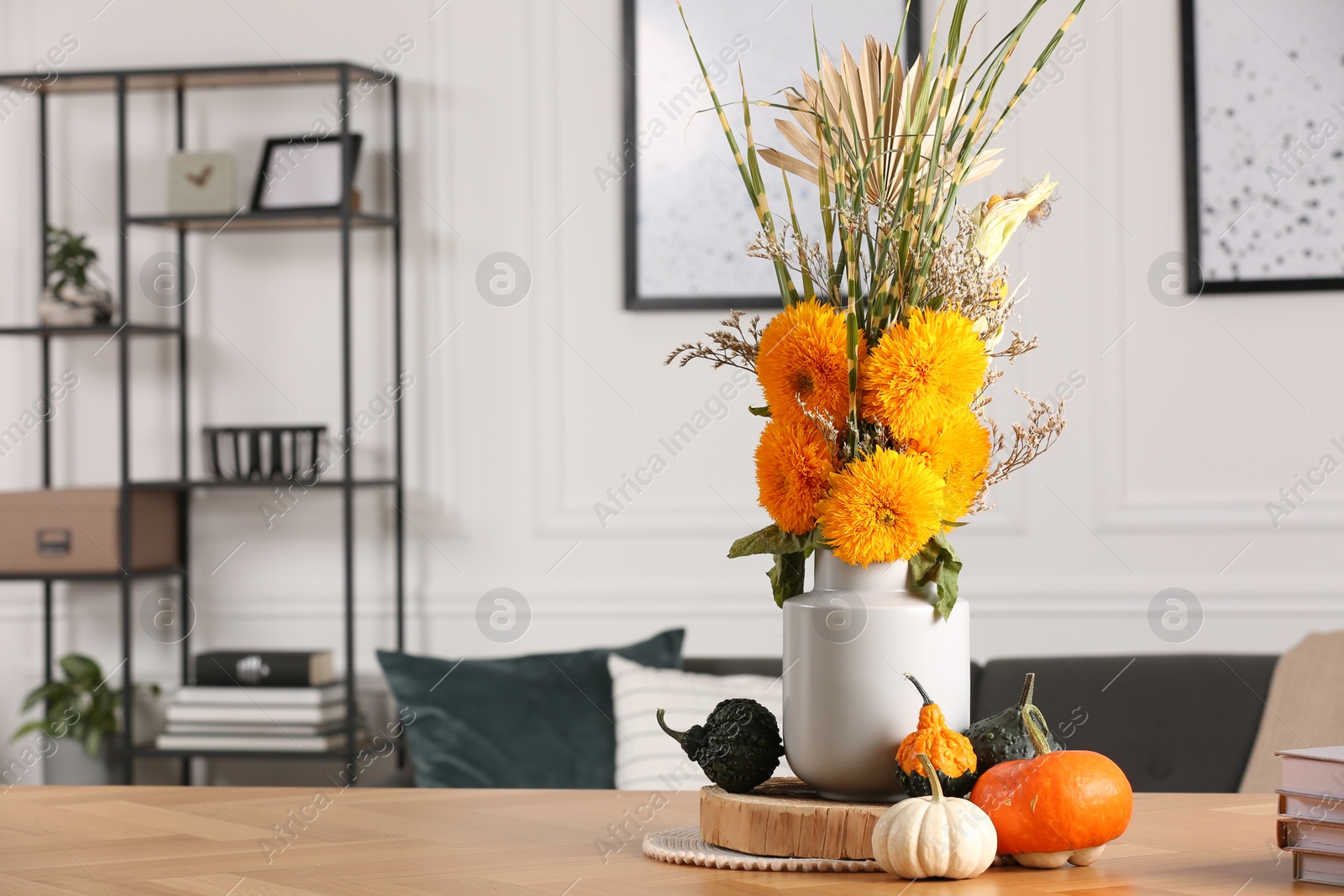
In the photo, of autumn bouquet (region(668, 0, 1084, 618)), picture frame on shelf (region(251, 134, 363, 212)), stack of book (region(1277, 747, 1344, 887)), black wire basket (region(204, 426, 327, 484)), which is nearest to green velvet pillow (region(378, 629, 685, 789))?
black wire basket (region(204, 426, 327, 484))

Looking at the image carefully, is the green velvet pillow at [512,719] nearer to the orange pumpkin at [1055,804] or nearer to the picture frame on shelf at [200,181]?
the picture frame on shelf at [200,181]

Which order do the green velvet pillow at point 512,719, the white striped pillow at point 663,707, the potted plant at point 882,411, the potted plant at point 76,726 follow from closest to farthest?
the potted plant at point 882,411 < the white striped pillow at point 663,707 < the green velvet pillow at point 512,719 < the potted plant at point 76,726

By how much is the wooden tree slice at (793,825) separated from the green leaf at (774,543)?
0.61 feet

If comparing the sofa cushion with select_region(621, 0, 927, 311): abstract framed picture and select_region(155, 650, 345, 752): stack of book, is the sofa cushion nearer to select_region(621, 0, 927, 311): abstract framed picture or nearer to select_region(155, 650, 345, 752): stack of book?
select_region(621, 0, 927, 311): abstract framed picture

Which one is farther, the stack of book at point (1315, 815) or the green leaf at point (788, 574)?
the green leaf at point (788, 574)

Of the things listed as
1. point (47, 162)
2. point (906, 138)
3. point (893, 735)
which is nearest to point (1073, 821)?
point (893, 735)

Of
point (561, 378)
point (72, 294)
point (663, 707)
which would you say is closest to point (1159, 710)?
point (663, 707)

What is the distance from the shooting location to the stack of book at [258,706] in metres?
3.03

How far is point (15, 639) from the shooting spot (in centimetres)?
343

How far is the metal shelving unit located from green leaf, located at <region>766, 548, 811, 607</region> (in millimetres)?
2078

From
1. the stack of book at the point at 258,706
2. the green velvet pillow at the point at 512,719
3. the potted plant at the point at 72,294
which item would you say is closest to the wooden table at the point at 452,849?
the green velvet pillow at the point at 512,719

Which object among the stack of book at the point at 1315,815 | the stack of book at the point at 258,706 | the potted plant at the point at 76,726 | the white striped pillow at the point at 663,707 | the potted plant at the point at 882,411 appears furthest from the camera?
the potted plant at the point at 76,726

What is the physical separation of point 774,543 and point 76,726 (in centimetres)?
275

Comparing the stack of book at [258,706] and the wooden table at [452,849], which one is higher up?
the wooden table at [452,849]
